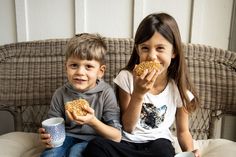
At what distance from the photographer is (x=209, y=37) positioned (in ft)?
5.21

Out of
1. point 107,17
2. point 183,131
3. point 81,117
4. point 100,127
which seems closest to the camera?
point 81,117

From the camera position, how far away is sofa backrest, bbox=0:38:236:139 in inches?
55.7

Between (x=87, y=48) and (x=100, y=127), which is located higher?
(x=87, y=48)

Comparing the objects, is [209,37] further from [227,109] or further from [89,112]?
[89,112]

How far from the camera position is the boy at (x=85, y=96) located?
3.46ft

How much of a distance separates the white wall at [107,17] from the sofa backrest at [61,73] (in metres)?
0.16

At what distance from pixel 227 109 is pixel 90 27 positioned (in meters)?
0.86

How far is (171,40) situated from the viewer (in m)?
1.10

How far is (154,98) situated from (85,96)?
0.29 meters

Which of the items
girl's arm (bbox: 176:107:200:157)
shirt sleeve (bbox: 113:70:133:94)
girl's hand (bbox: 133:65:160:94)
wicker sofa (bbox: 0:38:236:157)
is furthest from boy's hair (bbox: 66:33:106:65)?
girl's arm (bbox: 176:107:200:157)

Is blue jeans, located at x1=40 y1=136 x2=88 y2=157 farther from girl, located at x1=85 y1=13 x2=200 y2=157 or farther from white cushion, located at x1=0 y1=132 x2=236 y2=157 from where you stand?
white cushion, located at x1=0 y1=132 x2=236 y2=157

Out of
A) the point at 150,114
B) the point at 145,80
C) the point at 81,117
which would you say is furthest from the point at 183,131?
the point at 81,117

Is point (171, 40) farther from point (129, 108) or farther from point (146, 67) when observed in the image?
point (129, 108)

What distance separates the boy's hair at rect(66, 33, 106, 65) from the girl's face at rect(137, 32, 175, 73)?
0.16 meters
